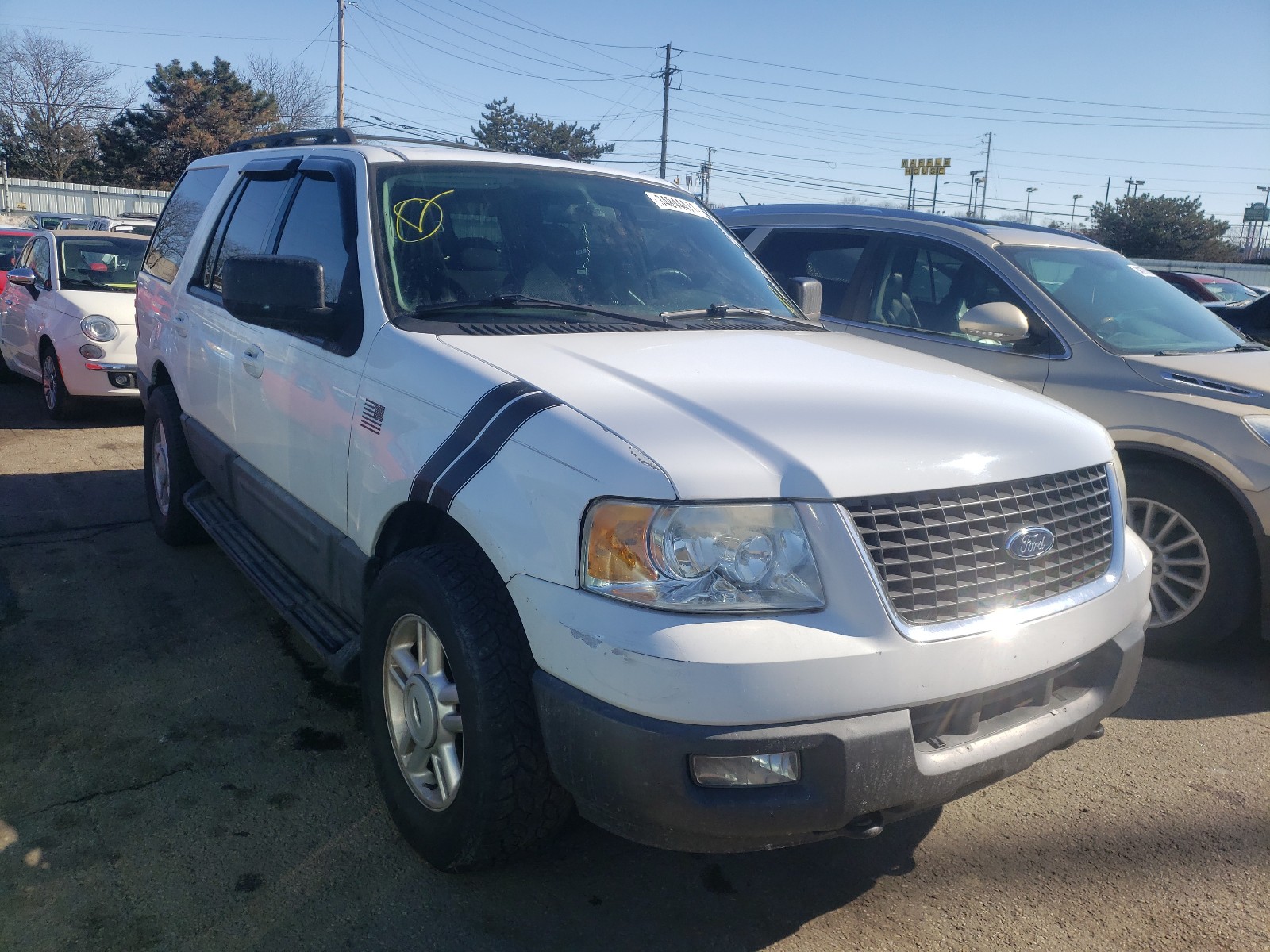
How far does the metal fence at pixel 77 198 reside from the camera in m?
42.2

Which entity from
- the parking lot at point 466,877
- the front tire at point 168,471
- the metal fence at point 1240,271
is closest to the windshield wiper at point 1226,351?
the parking lot at point 466,877

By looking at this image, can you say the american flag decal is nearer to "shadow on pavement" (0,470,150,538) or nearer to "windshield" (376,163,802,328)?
"windshield" (376,163,802,328)

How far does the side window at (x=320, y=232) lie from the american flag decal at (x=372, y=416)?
1.57 feet

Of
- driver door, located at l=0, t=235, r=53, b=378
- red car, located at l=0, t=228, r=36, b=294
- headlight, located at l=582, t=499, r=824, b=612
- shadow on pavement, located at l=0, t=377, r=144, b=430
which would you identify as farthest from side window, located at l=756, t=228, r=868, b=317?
red car, located at l=0, t=228, r=36, b=294

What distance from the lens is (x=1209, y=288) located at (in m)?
16.5

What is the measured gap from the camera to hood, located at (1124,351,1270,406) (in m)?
4.25

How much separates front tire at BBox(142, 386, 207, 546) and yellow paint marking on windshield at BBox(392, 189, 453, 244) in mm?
2393

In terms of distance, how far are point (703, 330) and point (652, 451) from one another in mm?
1237

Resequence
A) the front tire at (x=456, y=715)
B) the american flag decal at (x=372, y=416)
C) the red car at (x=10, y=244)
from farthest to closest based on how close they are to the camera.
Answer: the red car at (x=10, y=244)
the american flag decal at (x=372, y=416)
the front tire at (x=456, y=715)

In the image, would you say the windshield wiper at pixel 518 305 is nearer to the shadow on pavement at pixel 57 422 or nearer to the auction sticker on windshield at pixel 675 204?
the auction sticker on windshield at pixel 675 204

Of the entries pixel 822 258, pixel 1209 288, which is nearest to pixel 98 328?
pixel 822 258

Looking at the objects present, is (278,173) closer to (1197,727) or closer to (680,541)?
(680,541)

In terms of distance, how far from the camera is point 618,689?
2021 mm

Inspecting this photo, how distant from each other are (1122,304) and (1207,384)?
36.8 inches
